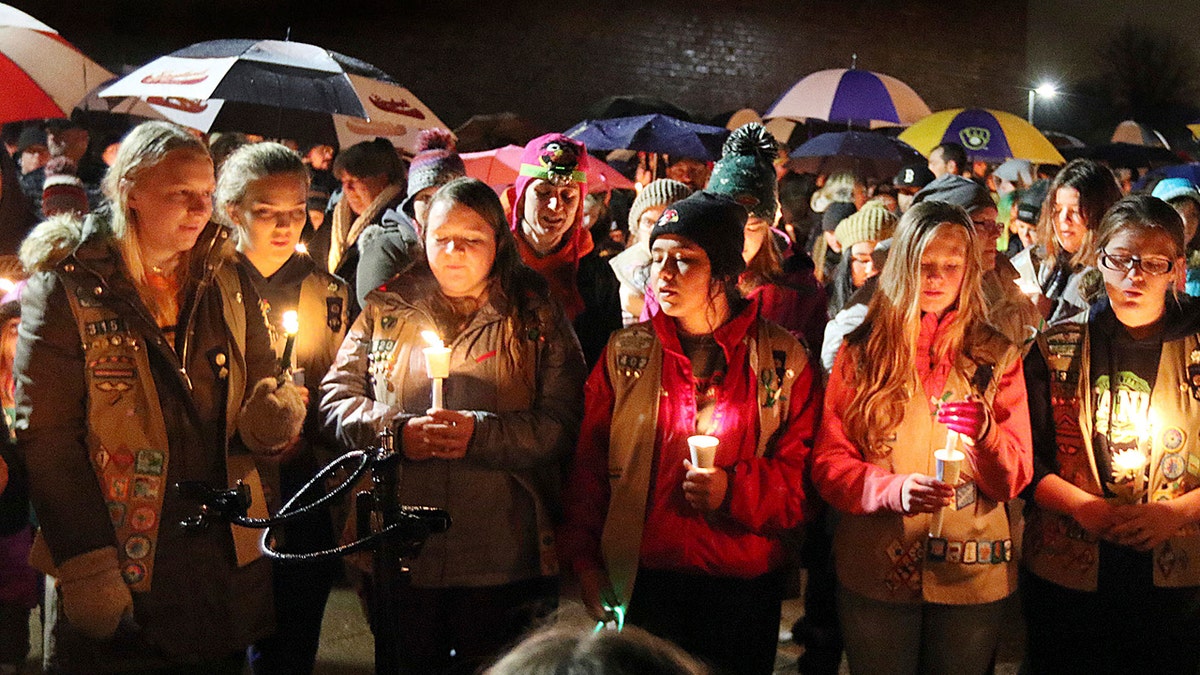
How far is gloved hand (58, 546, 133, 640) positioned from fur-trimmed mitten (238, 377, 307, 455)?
543mm

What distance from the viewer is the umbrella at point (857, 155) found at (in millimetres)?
10906

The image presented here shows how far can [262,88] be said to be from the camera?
5.33 meters

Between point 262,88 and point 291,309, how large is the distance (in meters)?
1.74

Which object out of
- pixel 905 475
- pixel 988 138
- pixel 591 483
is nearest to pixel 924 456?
pixel 905 475

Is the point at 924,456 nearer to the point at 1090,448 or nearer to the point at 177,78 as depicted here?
the point at 1090,448

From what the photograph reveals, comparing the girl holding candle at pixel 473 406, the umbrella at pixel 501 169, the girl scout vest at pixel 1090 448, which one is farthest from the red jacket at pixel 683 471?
the umbrella at pixel 501 169

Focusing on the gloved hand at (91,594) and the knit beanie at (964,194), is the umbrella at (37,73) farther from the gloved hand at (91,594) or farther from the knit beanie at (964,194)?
Answer: the knit beanie at (964,194)

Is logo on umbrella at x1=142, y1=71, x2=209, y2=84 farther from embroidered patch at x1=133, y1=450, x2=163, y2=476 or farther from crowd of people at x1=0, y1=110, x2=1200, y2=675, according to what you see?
embroidered patch at x1=133, y1=450, x2=163, y2=476

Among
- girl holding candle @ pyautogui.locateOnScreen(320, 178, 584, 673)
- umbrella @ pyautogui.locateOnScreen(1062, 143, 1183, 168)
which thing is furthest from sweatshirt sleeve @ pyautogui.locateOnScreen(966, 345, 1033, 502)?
umbrella @ pyautogui.locateOnScreen(1062, 143, 1183, 168)

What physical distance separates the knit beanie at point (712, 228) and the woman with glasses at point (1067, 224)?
2.11 m

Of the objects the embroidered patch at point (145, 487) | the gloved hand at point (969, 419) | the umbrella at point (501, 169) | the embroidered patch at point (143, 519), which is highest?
the umbrella at point (501, 169)

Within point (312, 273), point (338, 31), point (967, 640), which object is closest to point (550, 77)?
point (338, 31)

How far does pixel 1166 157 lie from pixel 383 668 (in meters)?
14.3

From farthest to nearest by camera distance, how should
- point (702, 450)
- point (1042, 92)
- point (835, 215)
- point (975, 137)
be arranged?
1. point (1042, 92)
2. point (975, 137)
3. point (835, 215)
4. point (702, 450)
